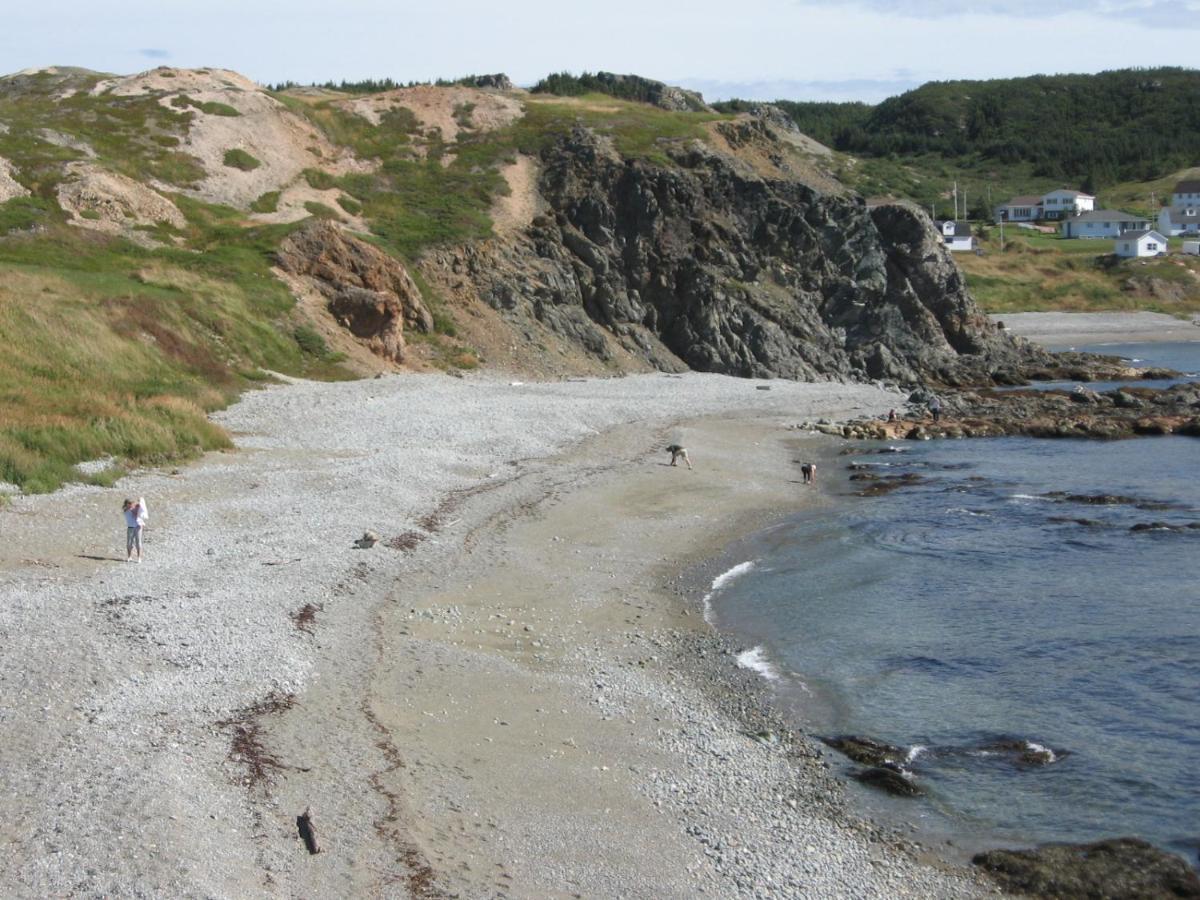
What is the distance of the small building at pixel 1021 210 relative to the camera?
483 feet

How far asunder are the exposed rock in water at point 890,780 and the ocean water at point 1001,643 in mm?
210

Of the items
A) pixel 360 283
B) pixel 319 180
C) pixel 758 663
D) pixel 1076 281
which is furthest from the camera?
pixel 1076 281

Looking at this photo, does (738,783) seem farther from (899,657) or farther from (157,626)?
(157,626)

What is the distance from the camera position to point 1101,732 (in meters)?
17.1

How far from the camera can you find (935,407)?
51906 millimetres

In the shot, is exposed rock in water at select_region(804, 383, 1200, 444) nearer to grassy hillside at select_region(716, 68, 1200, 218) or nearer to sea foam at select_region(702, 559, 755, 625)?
sea foam at select_region(702, 559, 755, 625)

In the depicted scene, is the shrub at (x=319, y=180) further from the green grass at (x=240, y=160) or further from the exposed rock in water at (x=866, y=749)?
the exposed rock in water at (x=866, y=749)

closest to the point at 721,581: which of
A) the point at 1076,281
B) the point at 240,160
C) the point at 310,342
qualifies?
the point at 310,342

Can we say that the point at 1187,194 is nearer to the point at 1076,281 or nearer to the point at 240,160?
the point at 1076,281

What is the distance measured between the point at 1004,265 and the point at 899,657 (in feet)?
326

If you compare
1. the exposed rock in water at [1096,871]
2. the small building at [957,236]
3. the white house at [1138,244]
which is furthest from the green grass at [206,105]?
the white house at [1138,244]

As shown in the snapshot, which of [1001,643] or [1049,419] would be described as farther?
[1049,419]

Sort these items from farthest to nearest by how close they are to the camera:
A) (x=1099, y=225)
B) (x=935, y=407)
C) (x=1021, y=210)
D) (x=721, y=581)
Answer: (x=1021, y=210), (x=1099, y=225), (x=935, y=407), (x=721, y=581)

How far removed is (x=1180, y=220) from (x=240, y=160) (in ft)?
394
